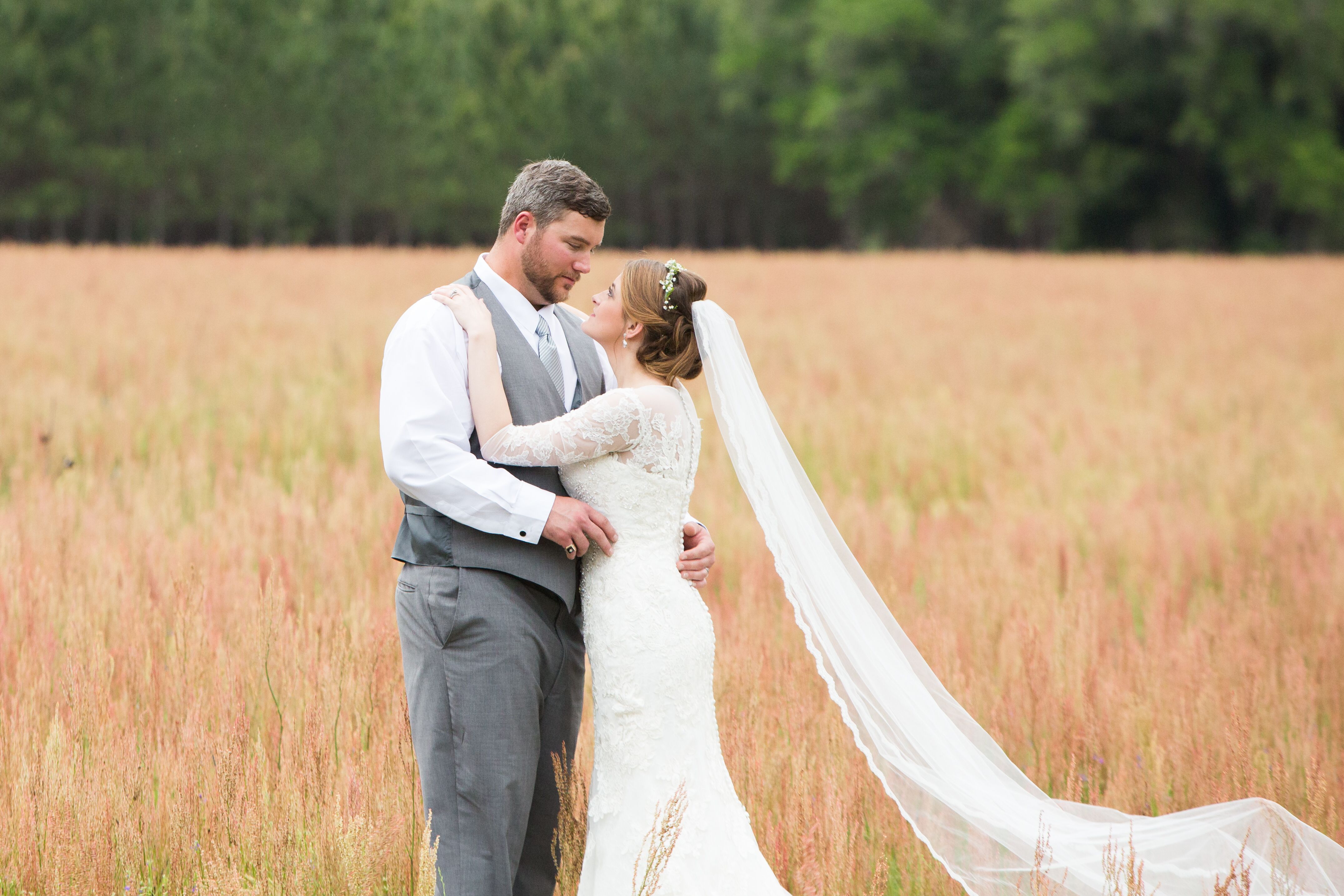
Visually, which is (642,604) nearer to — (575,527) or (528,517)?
(575,527)

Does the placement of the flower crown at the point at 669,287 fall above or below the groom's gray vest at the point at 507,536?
above

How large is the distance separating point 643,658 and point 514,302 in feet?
3.47

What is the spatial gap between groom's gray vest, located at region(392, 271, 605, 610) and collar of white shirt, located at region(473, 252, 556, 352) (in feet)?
0.06

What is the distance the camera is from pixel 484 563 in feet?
9.98

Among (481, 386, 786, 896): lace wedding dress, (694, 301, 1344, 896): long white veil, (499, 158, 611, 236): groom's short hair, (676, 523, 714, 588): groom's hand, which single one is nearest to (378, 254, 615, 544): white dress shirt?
(481, 386, 786, 896): lace wedding dress

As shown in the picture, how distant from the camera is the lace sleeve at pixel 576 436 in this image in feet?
10.1

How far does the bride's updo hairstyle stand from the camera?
10.9 feet

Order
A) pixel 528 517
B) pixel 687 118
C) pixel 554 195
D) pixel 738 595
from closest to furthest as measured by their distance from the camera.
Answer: pixel 528 517 → pixel 554 195 → pixel 738 595 → pixel 687 118

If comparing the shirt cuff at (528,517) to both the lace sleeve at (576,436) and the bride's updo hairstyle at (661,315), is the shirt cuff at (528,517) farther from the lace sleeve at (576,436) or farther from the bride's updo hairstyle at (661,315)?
the bride's updo hairstyle at (661,315)

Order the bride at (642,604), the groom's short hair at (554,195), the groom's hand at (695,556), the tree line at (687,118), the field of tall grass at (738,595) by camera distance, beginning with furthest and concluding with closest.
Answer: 1. the tree line at (687,118)
2. the field of tall grass at (738,595)
3. the groom's hand at (695,556)
4. the groom's short hair at (554,195)
5. the bride at (642,604)

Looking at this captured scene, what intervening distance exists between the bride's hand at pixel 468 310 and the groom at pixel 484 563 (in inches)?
1.1

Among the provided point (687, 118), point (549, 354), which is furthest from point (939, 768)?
point (687, 118)

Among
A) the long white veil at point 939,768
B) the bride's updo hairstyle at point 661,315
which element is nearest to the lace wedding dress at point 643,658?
the bride's updo hairstyle at point 661,315

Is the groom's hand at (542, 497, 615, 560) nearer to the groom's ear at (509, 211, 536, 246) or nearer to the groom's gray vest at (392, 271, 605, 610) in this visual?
the groom's gray vest at (392, 271, 605, 610)
